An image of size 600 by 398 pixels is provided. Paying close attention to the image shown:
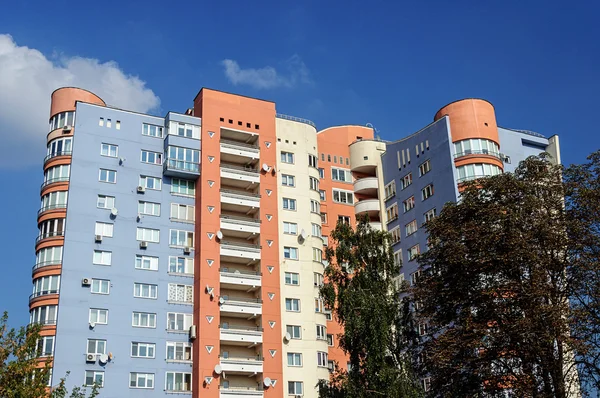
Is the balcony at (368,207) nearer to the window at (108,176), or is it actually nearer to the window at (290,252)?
the window at (290,252)

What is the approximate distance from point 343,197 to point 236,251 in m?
20.4

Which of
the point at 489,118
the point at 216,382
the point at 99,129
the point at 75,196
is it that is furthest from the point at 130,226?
the point at 489,118

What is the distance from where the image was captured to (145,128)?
7450cm

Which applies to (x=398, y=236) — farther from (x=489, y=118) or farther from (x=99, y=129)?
(x=99, y=129)

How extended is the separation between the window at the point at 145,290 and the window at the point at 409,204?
99.1 ft

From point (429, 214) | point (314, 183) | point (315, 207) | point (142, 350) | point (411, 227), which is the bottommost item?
point (142, 350)

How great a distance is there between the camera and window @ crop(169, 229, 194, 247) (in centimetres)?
7131

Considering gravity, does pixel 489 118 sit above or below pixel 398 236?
above

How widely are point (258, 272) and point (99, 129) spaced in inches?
857

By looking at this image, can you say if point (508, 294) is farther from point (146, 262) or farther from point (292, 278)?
point (146, 262)

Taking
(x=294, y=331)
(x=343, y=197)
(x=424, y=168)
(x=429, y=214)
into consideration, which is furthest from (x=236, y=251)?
(x=424, y=168)

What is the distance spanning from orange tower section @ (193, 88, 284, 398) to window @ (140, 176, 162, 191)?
420 cm

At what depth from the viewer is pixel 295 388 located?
230 feet

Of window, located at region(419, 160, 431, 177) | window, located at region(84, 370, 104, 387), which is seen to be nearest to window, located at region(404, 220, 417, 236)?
window, located at region(419, 160, 431, 177)
